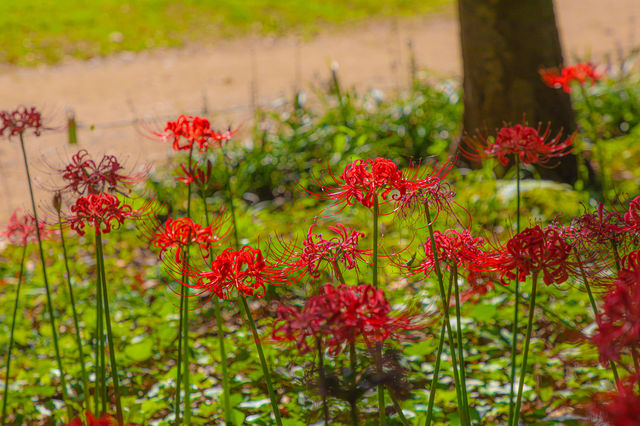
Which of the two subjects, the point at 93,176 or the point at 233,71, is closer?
the point at 93,176

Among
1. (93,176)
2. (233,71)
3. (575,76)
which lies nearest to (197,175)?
(93,176)

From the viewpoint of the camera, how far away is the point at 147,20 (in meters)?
13.3

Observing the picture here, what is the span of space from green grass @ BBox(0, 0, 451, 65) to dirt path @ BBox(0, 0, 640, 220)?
0.57 m

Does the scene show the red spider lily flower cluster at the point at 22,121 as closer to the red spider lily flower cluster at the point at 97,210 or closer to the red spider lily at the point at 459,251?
the red spider lily flower cluster at the point at 97,210

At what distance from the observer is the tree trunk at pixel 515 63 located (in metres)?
4.51

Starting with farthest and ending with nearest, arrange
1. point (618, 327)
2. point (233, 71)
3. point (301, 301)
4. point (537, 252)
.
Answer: point (233, 71), point (301, 301), point (537, 252), point (618, 327)

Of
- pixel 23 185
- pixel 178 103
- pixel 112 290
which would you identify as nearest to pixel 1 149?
pixel 23 185

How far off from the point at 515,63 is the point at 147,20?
33.6 feet

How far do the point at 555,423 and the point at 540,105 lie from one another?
3.02 m

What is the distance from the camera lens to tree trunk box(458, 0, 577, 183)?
4.51 metres

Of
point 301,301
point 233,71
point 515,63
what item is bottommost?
point 301,301

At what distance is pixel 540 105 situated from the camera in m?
4.59

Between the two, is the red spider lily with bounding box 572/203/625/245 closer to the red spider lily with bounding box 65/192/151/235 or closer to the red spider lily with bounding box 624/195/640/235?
the red spider lily with bounding box 624/195/640/235

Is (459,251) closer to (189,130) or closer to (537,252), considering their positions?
(537,252)
